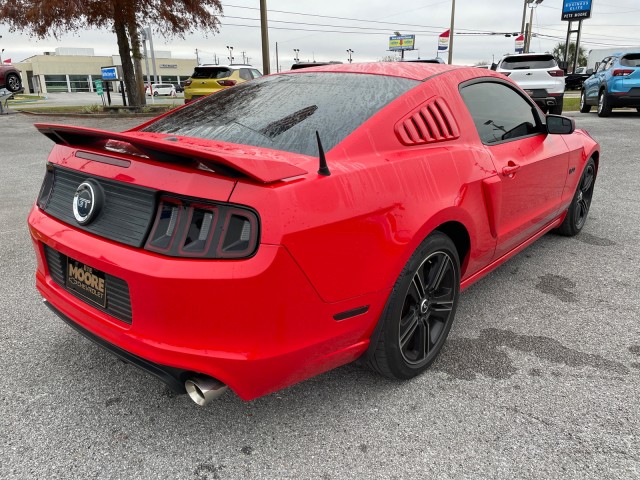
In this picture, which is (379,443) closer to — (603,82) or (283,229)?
(283,229)

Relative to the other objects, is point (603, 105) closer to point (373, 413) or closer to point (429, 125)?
point (429, 125)

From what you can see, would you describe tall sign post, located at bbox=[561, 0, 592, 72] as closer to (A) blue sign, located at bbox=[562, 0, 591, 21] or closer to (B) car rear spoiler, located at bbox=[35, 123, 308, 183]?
(A) blue sign, located at bbox=[562, 0, 591, 21]

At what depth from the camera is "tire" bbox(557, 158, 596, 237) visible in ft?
14.2

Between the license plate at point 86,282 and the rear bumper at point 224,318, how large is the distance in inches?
2.1

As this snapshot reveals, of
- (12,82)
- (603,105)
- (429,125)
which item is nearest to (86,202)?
(429,125)

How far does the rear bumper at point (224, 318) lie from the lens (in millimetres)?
1681

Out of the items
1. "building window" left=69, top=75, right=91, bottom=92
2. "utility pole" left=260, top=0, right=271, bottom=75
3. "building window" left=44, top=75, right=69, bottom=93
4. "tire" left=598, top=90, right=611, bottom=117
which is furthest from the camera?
"building window" left=69, top=75, right=91, bottom=92

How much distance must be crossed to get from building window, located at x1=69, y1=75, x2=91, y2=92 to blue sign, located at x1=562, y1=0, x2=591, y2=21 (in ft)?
221

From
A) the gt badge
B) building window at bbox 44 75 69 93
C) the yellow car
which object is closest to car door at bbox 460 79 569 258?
the gt badge

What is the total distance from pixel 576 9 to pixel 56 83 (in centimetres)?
7002

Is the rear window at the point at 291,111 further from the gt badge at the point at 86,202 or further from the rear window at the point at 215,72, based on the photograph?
the rear window at the point at 215,72

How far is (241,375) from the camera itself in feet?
5.80

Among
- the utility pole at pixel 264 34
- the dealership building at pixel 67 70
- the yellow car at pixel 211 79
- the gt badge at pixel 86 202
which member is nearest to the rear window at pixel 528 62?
the yellow car at pixel 211 79

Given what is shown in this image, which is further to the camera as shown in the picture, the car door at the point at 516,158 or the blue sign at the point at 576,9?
the blue sign at the point at 576,9
